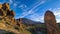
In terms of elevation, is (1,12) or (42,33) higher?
Answer: (1,12)

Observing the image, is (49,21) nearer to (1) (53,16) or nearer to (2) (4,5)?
(1) (53,16)

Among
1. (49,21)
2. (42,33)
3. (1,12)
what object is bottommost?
(42,33)

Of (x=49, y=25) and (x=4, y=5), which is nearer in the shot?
A: (x=49, y=25)

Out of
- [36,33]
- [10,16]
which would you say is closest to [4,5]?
[10,16]

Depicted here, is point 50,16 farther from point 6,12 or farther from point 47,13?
point 6,12

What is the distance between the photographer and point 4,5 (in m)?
111

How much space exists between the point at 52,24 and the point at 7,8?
32.2 metres

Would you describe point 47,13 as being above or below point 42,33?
above

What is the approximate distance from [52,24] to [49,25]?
1944 millimetres

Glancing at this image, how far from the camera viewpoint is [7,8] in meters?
111

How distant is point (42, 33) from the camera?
364 ft

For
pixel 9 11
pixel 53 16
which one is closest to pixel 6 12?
pixel 9 11

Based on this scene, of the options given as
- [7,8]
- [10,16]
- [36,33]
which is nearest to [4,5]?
[7,8]

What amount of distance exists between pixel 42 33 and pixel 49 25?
445 inches
